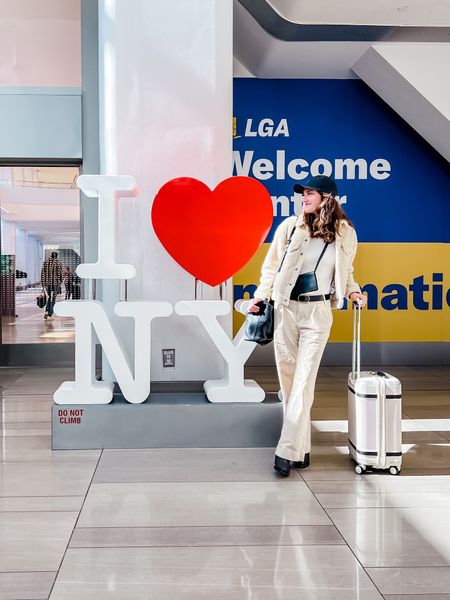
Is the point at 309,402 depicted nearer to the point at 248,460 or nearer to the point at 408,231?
the point at 248,460

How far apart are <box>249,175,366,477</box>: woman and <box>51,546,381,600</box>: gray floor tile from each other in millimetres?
1073

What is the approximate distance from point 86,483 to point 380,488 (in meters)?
1.56

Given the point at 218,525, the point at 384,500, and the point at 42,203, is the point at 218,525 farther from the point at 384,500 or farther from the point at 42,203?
the point at 42,203

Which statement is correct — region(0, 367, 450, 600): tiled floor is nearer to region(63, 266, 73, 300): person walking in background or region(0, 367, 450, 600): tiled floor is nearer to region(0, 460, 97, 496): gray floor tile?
region(0, 460, 97, 496): gray floor tile

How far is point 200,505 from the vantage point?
3295 mm

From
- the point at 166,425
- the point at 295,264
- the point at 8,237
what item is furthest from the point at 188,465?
the point at 8,237

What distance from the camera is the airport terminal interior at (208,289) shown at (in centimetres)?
275

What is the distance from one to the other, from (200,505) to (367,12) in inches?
203

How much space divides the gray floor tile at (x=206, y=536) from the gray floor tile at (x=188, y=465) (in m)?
0.72

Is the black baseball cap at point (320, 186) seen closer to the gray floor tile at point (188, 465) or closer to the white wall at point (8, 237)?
the gray floor tile at point (188, 465)

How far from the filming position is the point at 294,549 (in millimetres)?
2773

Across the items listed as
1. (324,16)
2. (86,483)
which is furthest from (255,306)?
(324,16)

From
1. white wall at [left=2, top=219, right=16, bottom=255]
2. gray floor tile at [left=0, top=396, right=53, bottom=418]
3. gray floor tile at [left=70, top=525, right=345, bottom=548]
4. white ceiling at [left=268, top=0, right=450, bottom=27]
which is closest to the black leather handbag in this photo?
gray floor tile at [left=70, top=525, right=345, bottom=548]

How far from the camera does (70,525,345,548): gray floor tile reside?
2832 mm
